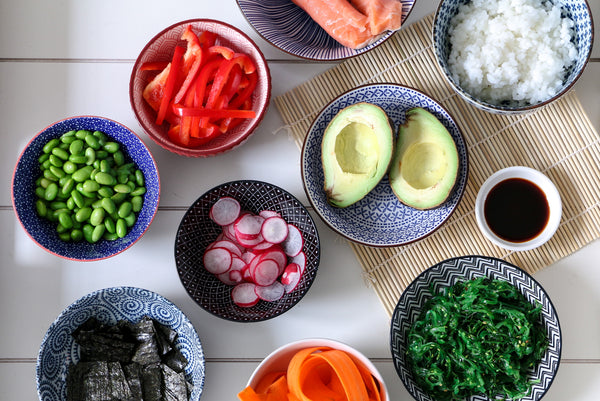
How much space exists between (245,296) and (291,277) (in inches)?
6.5

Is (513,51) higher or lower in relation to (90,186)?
higher

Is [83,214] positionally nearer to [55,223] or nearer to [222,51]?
[55,223]

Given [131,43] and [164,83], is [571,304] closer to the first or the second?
[164,83]

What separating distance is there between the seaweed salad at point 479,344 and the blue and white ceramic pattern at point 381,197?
0.26m

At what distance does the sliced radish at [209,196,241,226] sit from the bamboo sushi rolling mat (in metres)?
0.32

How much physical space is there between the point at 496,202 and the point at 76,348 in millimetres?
1467

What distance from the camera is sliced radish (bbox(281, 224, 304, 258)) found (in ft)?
6.72

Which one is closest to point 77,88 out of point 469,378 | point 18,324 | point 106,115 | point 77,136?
point 106,115

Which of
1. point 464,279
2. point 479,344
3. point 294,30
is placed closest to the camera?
point 479,344

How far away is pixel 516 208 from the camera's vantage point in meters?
2.04

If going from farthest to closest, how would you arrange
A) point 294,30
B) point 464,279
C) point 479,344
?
point 294,30 → point 464,279 → point 479,344

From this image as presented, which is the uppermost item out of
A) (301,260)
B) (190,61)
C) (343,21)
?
(343,21)

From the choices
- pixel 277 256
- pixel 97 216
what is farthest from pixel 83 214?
pixel 277 256

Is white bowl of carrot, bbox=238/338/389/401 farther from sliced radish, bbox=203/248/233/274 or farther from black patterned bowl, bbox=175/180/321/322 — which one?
sliced radish, bbox=203/248/233/274
